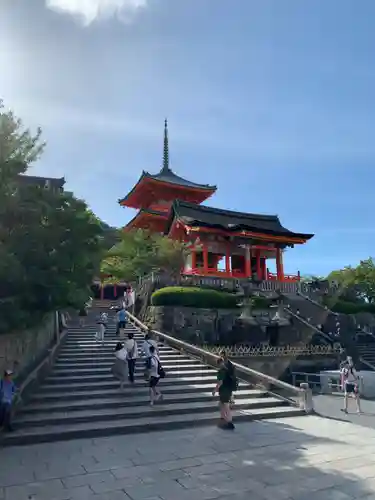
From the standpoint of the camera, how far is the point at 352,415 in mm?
11164

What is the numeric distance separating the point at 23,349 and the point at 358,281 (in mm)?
30954

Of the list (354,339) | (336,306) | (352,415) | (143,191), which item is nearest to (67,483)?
(352,415)

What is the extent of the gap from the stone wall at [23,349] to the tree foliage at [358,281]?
2067cm

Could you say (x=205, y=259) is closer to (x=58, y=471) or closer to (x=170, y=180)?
(x=170, y=180)

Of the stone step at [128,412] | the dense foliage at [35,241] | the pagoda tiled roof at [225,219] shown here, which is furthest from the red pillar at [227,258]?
the dense foliage at [35,241]

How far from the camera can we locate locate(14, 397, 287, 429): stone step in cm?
897

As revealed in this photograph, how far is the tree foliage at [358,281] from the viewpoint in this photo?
27.8 metres

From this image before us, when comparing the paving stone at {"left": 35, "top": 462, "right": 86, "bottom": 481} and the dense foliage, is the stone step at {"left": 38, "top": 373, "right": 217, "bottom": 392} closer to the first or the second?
the dense foliage

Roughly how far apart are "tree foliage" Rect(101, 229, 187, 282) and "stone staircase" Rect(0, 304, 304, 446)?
10.5 m

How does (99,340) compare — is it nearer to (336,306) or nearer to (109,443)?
(109,443)

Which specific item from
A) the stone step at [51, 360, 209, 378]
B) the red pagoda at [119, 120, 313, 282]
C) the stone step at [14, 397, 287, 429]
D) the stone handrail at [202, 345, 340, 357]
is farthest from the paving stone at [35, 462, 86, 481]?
the red pagoda at [119, 120, 313, 282]

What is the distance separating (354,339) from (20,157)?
2071 cm

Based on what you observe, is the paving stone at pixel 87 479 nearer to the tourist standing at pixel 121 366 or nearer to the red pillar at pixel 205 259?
the tourist standing at pixel 121 366

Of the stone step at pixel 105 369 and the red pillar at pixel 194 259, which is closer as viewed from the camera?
the stone step at pixel 105 369
